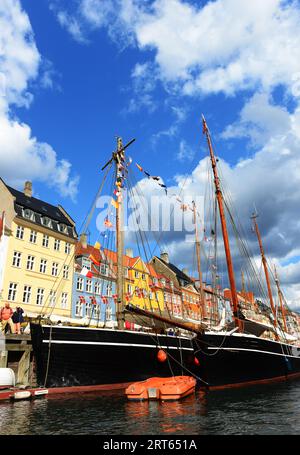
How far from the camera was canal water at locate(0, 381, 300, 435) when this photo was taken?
1006 cm

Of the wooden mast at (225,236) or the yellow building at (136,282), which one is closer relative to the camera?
the wooden mast at (225,236)

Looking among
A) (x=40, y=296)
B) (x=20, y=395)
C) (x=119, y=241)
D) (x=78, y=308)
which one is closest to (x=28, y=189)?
(x=40, y=296)

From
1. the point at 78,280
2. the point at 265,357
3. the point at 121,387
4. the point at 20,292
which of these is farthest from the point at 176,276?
the point at 121,387

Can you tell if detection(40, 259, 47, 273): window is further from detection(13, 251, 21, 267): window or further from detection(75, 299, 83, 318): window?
detection(75, 299, 83, 318): window

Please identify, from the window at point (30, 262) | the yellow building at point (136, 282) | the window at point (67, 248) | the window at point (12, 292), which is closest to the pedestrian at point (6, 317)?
the window at point (12, 292)

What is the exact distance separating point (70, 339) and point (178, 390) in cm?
569

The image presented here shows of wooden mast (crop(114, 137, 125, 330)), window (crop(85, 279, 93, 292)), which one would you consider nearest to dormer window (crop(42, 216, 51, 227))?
window (crop(85, 279, 93, 292))

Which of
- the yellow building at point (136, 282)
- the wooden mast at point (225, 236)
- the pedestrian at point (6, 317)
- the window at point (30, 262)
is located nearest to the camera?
the pedestrian at point (6, 317)

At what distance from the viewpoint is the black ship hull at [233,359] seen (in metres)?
19.5

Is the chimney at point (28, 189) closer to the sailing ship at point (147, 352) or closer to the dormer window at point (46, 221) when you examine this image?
the dormer window at point (46, 221)

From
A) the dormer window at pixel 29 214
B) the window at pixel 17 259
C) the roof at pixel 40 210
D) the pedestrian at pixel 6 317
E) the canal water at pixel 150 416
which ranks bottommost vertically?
the canal water at pixel 150 416

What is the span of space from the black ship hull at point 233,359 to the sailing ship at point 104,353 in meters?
1.07
